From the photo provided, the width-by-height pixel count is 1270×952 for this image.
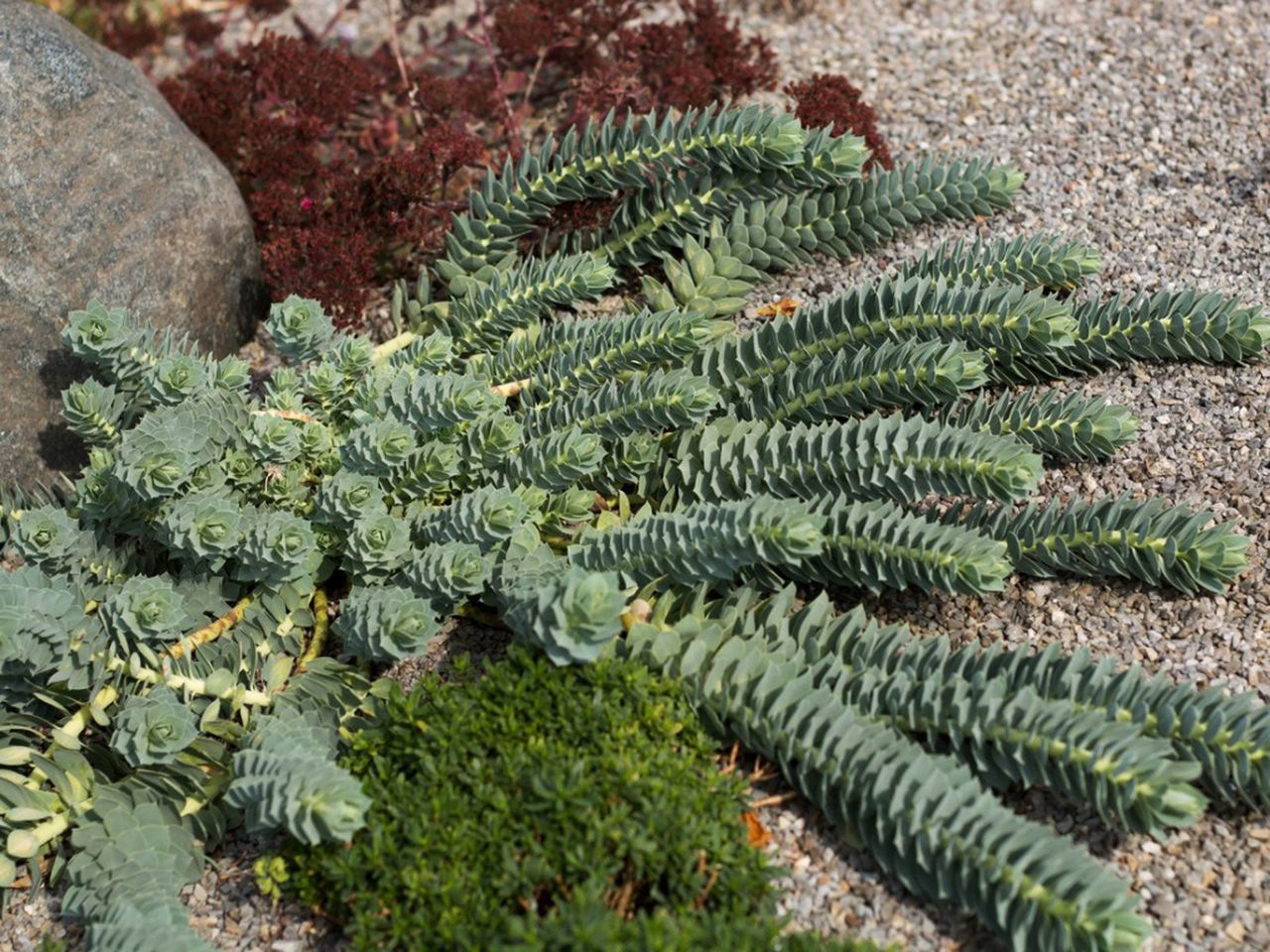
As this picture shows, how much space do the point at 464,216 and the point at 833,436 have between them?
133 centimetres

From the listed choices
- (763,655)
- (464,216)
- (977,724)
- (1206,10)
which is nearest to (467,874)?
(763,655)

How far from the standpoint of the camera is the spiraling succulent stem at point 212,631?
284cm

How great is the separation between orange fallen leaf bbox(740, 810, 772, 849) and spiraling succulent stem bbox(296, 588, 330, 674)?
40.1 inches

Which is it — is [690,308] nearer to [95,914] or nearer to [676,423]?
Result: [676,423]

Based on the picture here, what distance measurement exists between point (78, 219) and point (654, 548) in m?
1.82

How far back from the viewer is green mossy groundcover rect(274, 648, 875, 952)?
2277 millimetres

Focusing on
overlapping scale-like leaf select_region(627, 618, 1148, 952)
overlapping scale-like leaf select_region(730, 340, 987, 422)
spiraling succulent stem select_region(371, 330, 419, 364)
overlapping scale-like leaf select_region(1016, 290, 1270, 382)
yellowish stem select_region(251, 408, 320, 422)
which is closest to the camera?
overlapping scale-like leaf select_region(627, 618, 1148, 952)

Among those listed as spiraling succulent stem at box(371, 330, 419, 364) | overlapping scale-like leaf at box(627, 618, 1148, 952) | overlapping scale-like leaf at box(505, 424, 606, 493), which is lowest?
overlapping scale-like leaf at box(627, 618, 1148, 952)

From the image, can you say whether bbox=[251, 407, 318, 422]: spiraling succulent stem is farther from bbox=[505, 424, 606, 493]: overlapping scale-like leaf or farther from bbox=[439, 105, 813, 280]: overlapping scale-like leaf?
bbox=[439, 105, 813, 280]: overlapping scale-like leaf

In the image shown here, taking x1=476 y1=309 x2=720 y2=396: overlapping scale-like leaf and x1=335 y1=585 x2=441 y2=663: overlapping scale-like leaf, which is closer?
x1=335 y1=585 x2=441 y2=663: overlapping scale-like leaf

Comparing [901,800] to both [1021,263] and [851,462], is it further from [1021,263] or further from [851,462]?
[1021,263]


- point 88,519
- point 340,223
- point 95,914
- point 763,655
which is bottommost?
point 95,914

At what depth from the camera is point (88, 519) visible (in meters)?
2.97

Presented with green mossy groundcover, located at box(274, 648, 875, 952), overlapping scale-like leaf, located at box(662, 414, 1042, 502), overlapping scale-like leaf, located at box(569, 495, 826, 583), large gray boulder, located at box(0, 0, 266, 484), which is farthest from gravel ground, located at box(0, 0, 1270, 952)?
large gray boulder, located at box(0, 0, 266, 484)
